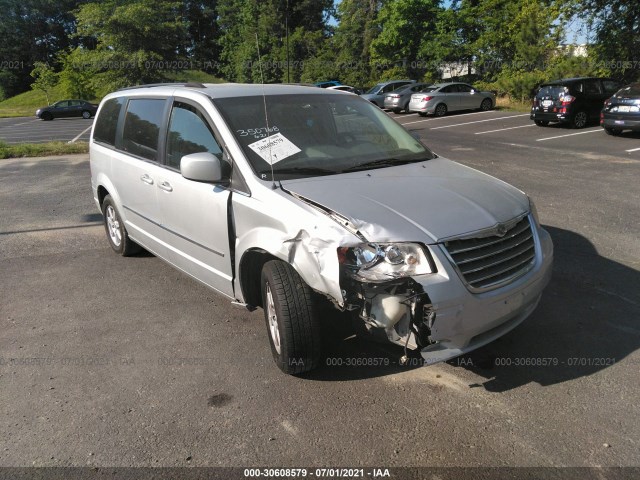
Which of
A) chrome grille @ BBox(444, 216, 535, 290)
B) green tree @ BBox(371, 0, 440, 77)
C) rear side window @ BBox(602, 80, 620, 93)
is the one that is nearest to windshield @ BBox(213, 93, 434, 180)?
chrome grille @ BBox(444, 216, 535, 290)

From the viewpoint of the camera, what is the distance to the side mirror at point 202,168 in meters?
3.49

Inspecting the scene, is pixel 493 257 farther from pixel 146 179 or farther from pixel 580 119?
pixel 580 119

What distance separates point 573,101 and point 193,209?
15.3 metres

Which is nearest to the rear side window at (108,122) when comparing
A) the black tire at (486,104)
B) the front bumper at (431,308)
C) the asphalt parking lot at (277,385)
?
the asphalt parking lot at (277,385)

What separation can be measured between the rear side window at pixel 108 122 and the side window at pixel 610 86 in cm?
1621

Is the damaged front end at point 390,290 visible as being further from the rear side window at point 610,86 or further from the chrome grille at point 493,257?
the rear side window at point 610,86

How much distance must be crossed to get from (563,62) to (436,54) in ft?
38.5

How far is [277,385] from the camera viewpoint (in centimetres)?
333

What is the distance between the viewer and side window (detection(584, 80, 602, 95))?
16.4 meters

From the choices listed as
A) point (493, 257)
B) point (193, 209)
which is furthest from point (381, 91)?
point (493, 257)

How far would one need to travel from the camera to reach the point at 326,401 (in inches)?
124

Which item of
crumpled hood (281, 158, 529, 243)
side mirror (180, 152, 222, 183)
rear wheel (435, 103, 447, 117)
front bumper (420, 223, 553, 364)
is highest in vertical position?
side mirror (180, 152, 222, 183)

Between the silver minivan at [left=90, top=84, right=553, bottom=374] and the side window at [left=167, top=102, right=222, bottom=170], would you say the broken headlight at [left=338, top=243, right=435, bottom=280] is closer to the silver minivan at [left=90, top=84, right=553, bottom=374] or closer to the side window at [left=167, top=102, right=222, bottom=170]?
the silver minivan at [left=90, top=84, right=553, bottom=374]

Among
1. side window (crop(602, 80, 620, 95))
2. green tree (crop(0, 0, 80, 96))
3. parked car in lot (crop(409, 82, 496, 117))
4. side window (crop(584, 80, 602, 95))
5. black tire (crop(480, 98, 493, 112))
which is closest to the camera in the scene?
side window (crop(584, 80, 602, 95))
